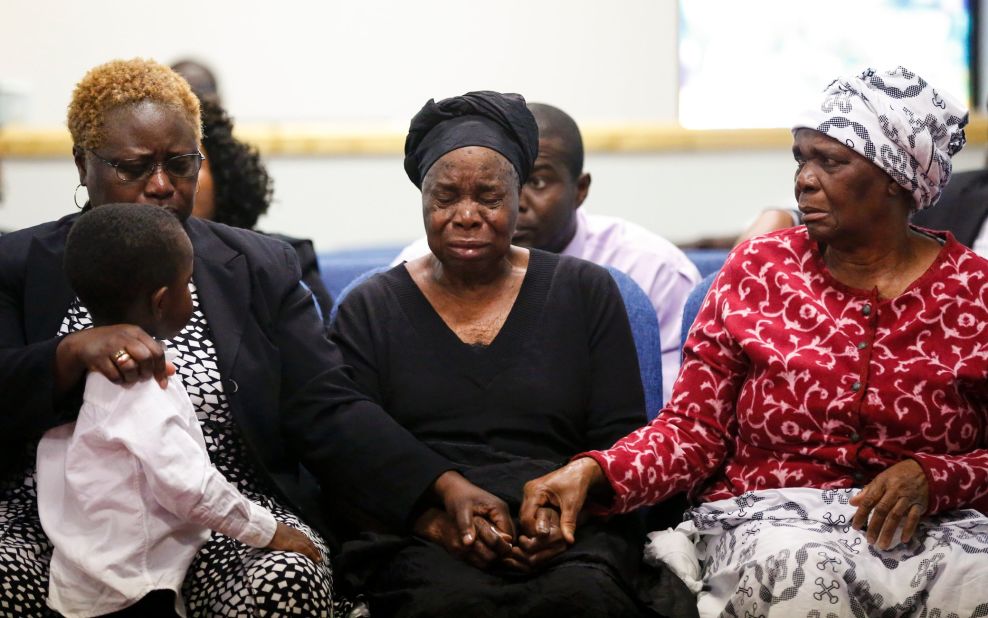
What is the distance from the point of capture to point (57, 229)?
2.79 m

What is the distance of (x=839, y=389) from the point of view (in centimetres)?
266

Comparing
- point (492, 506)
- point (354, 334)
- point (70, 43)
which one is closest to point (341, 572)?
point (492, 506)

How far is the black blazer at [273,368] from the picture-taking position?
2703 mm

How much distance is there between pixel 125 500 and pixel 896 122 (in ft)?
6.05

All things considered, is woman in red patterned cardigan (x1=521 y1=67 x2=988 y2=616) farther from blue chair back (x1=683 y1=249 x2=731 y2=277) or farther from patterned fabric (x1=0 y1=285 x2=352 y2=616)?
blue chair back (x1=683 y1=249 x2=731 y2=277)

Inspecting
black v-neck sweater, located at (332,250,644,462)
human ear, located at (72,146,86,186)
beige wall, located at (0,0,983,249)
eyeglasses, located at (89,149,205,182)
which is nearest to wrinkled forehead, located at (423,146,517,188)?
black v-neck sweater, located at (332,250,644,462)

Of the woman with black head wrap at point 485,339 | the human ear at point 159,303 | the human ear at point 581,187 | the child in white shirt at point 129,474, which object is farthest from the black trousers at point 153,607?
the human ear at point 581,187

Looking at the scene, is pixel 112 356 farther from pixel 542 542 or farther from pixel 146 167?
pixel 542 542

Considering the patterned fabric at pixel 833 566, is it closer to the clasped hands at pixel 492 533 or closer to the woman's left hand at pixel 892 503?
the woman's left hand at pixel 892 503

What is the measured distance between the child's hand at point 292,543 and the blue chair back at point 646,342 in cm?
111

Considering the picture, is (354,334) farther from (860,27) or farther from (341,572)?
(860,27)

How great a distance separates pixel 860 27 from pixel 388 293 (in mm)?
4427

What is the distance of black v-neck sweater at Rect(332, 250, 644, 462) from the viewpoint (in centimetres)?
284

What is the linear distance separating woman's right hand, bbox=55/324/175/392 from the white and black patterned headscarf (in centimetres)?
154
